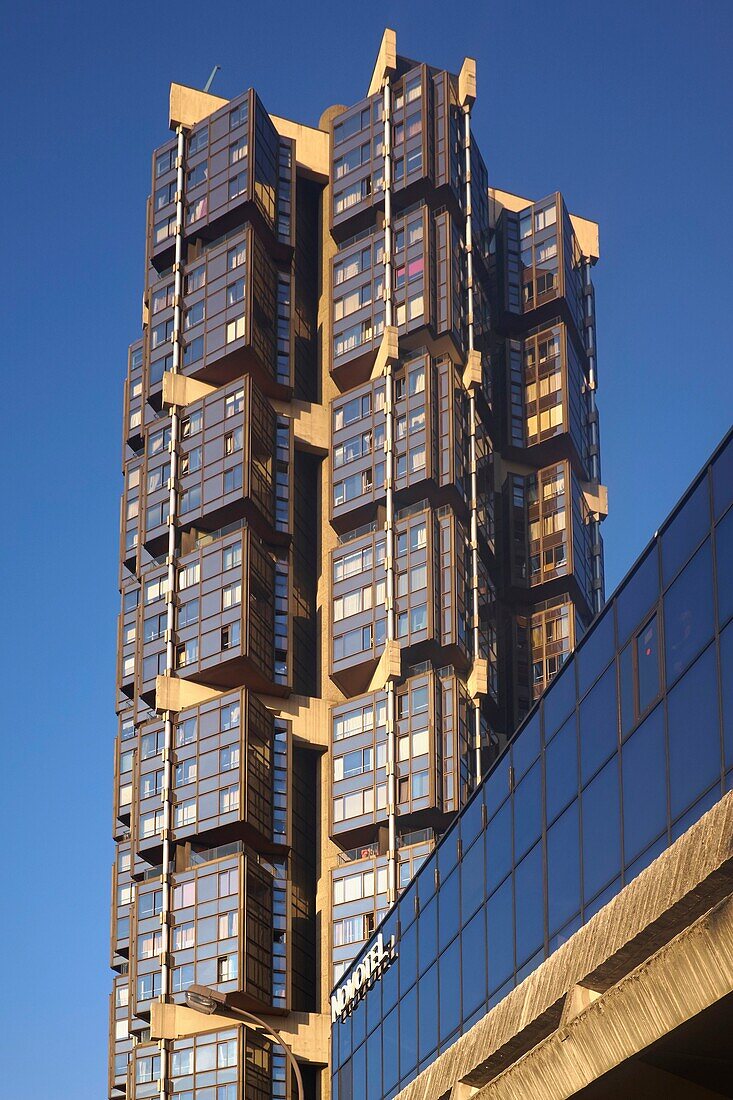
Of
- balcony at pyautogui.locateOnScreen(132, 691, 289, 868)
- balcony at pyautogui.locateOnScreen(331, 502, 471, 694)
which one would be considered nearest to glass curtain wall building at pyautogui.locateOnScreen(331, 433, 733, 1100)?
balcony at pyautogui.locateOnScreen(132, 691, 289, 868)

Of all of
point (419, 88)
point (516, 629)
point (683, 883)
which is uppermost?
point (419, 88)

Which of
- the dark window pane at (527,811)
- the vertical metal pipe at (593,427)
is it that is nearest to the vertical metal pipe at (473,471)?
the vertical metal pipe at (593,427)

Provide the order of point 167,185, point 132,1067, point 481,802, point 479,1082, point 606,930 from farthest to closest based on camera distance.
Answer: point 167,185 < point 132,1067 < point 481,802 < point 479,1082 < point 606,930

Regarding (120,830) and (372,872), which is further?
(120,830)

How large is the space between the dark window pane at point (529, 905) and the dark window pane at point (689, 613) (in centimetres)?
795

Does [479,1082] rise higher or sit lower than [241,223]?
lower

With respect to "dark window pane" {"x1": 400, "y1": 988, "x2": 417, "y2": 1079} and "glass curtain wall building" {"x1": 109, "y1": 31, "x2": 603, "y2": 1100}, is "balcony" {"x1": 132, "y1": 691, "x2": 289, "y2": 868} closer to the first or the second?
"glass curtain wall building" {"x1": 109, "y1": 31, "x2": 603, "y2": 1100}

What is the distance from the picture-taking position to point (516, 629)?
402 feet

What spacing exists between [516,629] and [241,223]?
33402 mm

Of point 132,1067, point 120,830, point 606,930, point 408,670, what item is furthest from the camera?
point 120,830

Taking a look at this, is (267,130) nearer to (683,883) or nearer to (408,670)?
(408,670)

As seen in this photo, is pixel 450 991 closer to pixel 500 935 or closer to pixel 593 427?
pixel 500 935


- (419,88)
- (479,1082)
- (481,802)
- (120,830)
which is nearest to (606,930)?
(479,1082)

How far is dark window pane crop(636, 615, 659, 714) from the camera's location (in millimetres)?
30656
